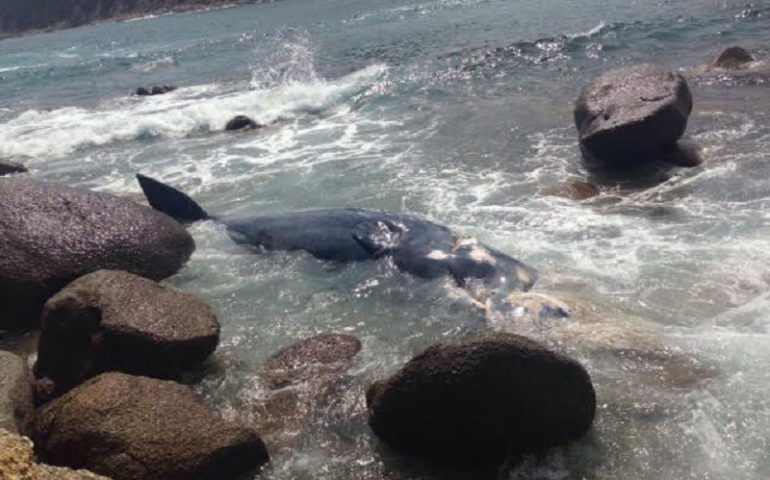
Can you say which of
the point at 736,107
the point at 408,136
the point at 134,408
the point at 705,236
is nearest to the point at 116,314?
the point at 134,408

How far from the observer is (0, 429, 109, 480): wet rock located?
3.00 metres

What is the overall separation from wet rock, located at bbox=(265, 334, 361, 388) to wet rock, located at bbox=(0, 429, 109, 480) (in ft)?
7.87

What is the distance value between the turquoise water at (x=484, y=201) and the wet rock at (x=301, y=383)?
76 mm

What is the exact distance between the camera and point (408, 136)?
13578mm

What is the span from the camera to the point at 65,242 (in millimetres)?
7391

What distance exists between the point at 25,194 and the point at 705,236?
778 centimetres

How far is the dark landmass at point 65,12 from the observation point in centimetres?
8081

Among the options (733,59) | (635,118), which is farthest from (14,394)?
(733,59)

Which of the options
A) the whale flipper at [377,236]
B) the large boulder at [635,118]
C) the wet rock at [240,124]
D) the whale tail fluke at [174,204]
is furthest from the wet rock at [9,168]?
the large boulder at [635,118]

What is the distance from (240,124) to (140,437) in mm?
12796

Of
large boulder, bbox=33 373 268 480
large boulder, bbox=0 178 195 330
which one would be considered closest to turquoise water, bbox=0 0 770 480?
large boulder, bbox=33 373 268 480

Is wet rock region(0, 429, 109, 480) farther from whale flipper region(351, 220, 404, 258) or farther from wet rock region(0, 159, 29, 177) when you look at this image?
wet rock region(0, 159, 29, 177)

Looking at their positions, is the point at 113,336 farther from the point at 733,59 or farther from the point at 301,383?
the point at 733,59

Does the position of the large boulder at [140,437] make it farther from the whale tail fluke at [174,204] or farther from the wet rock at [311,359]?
the whale tail fluke at [174,204]
